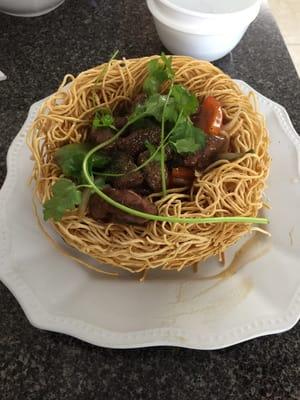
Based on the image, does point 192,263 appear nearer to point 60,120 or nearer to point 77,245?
point 77,245

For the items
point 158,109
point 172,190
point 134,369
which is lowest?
point 134,369

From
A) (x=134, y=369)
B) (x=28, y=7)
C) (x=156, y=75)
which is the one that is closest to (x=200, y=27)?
(x=156, y=75)

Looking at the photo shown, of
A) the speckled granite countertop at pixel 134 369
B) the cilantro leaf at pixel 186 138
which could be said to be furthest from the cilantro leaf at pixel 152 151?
the speckled granite countertop at pixel 134 369

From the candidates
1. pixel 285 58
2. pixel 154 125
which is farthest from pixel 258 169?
pixel 285 58

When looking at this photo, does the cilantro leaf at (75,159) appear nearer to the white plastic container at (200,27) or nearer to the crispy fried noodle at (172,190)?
the crispy fried noodle at (172,190)

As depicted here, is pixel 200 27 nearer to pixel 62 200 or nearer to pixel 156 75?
pixel 156 75

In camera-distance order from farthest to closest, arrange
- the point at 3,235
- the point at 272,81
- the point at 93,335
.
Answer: the point at 272,81 < the point at 3,235 < the point at 93,335
